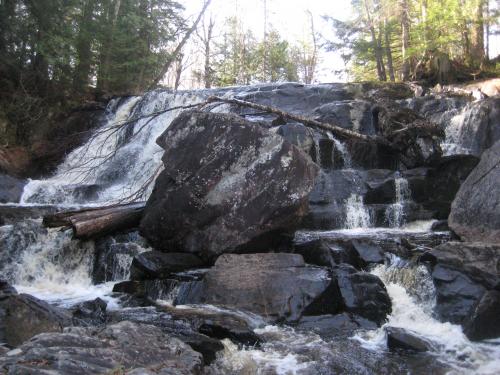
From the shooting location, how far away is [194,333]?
17.7ft

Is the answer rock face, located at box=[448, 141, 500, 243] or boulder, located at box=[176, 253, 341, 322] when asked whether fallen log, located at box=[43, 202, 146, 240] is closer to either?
boulder, located at box=[176, 253, 341, 322]

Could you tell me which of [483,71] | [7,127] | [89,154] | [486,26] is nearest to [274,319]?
[89,154]

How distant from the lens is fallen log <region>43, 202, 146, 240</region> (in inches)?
335

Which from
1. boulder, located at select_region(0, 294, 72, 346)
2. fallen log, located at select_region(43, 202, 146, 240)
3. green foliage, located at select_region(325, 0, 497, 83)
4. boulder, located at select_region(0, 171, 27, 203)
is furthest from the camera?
green foliage, located at select_region(325, 0, 497, 83)

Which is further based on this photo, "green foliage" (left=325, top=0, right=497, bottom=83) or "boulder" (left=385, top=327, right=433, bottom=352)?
"green foliage" (left=325, top=0, right=497, bottom=83)

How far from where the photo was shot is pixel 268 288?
263 inches

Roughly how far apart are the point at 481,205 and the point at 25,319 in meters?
7.92

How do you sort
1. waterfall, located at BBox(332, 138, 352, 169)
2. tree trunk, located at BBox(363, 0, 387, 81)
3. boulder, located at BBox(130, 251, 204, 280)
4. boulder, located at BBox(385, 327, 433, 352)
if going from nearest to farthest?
boulder, located at BBox(385, 327, 433, 352) → boulder, located at BBox(130, 251, 204, 280) → waterfall, located at BBox(332, 138, 352, 169) → tree trunk, located at BBox(363, 0, 387, 81)

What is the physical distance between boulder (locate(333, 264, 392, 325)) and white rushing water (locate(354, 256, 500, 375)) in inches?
7.1

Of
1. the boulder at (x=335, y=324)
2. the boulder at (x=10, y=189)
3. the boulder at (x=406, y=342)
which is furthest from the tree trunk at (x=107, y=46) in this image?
the boulder at (x=406, y=342)

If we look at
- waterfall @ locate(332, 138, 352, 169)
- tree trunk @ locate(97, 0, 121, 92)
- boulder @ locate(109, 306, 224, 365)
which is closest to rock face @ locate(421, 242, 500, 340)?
boulder @ locate(109, 306, 224, 365)

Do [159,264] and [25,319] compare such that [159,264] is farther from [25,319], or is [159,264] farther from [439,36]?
[439,36]

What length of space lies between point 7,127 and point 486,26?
69.1ft

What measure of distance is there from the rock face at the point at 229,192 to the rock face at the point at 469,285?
9.01ft
